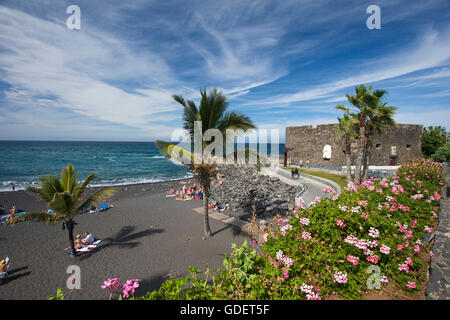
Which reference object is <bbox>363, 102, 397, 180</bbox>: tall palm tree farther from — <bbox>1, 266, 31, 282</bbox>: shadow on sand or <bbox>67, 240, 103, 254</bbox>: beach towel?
<bbox>1, 266, 31, 282</bbox>: shadow on sand

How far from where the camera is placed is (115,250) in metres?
10.1

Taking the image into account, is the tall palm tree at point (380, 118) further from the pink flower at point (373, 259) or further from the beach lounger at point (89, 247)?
the beach lounger at point (89, 247)

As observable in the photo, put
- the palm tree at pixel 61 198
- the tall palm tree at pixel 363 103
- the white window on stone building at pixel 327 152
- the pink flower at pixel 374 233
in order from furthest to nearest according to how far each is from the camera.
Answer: the white window on stone building at pixel 327 152, the tall palm tree at pixel 363 103, the palm tree at pixel 61 198, the pink flower at pixel 374 233

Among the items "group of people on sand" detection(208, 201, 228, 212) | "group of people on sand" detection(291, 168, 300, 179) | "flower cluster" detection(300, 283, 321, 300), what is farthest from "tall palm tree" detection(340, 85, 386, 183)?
"flower cluster" detection(300, 283, 321, 300)

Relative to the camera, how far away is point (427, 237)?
4957mm

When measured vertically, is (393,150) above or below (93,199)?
above

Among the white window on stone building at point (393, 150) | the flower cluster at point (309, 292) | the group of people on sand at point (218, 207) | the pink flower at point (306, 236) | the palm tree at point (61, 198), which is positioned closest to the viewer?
the flower cluster at point (309, 292)

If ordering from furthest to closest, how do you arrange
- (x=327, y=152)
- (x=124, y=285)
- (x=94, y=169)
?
1. (x=94, y=169)
2. (x=327, y=152)
3. (x=124, y=285)

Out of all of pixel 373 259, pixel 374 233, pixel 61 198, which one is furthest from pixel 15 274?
pixel 374 233

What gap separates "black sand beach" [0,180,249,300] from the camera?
7694 mm

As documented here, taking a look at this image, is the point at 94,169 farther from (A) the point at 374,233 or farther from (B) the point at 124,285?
(A) the point at 374,233

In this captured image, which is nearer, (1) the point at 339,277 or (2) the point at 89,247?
(1) the point at 339,277

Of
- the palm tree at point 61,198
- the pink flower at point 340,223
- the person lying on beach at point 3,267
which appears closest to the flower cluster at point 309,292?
the pink flower at point 340,223

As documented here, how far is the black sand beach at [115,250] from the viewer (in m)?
7.69
